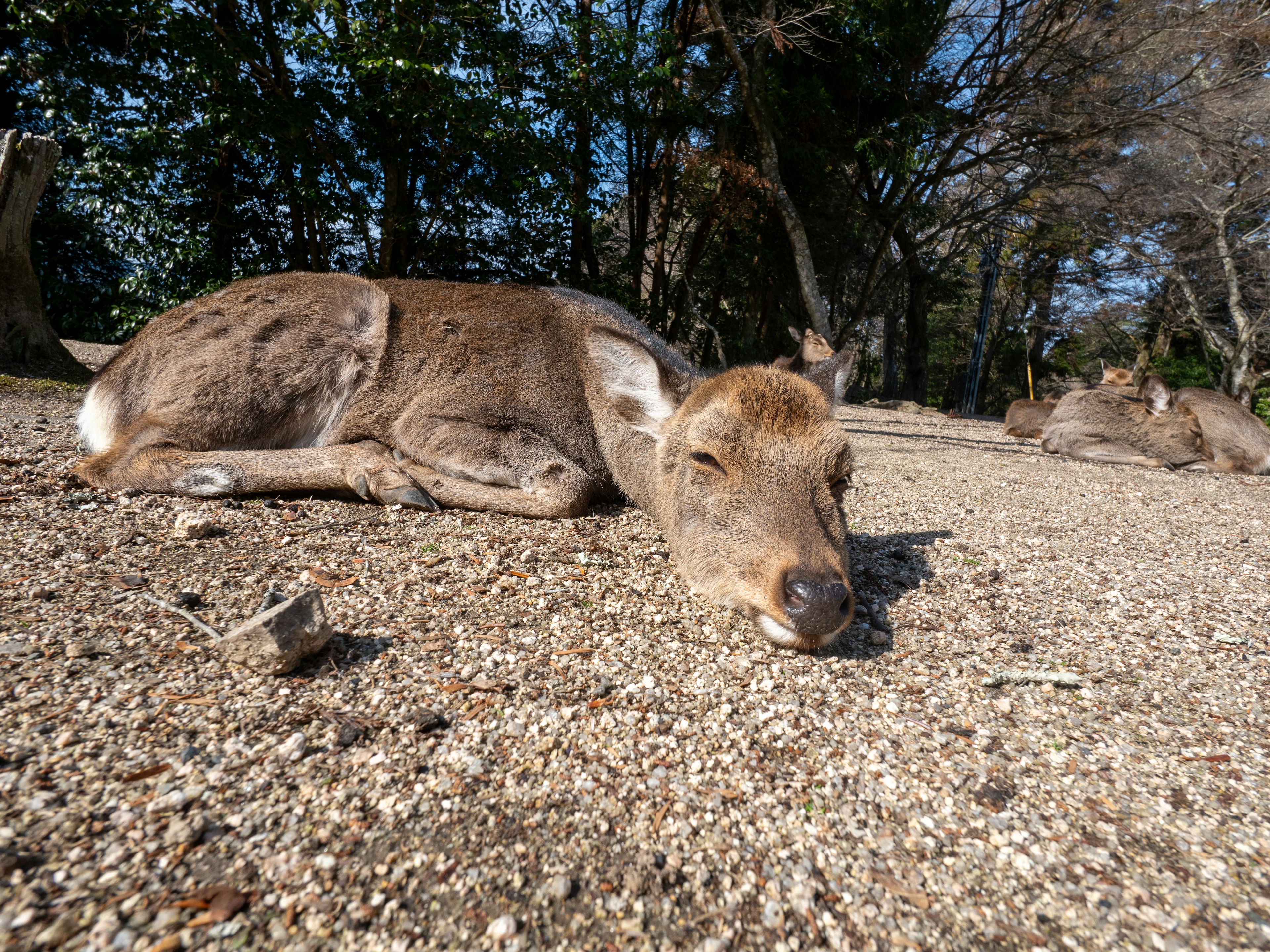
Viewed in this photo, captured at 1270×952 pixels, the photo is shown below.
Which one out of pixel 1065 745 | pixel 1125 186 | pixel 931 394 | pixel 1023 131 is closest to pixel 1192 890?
pixel 1065 745

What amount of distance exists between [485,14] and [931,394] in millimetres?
51068

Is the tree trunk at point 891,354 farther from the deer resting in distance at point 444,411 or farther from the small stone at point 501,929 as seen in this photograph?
the small stone at point 501,929

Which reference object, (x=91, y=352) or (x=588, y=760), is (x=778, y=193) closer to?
(x=588, y=760)

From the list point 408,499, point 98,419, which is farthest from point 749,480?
point 98,419

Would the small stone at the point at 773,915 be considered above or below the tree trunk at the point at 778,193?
below

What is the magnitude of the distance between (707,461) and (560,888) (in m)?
2.22

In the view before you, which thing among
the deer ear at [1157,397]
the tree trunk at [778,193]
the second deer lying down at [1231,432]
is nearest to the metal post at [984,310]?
the second deer lying down at [1231,432]

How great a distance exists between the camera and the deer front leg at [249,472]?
13.1 feet

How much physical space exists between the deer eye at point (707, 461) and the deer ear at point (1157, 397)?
35.9 feet

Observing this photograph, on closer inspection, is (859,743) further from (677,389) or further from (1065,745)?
(677,389)

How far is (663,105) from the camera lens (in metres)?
14.2

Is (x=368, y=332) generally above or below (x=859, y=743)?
above

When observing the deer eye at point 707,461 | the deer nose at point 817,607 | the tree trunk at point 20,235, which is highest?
the tree trunk at point 20,235

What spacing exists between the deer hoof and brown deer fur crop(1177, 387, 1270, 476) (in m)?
12.5
